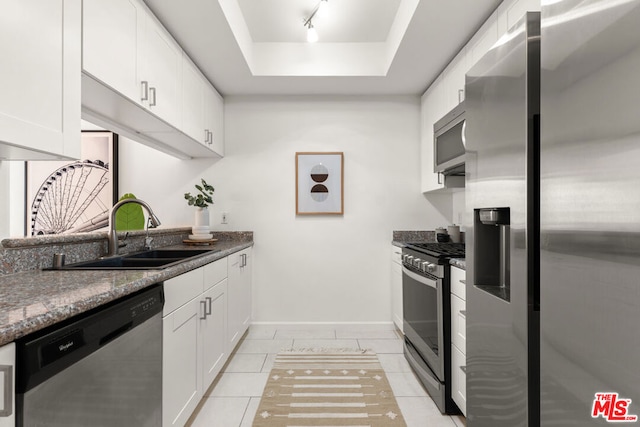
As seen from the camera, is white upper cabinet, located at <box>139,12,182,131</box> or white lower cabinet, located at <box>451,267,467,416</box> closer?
white lower cabinet, located at <box>451,267,467,416</box>

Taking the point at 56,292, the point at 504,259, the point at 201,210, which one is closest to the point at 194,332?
the point at 56,292

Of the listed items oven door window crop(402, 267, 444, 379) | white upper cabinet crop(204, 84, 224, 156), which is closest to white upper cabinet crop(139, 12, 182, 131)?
white upper cabinet crop(204, 84, 224, 156)

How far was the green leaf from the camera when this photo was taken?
10.1ft

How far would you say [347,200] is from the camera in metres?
3.61

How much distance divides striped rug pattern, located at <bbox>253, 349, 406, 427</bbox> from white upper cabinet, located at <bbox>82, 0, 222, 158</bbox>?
6.07ft

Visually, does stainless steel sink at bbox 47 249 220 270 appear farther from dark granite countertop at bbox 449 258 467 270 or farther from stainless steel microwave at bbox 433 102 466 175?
stainless steel microwave at bbox 433 102 466 175

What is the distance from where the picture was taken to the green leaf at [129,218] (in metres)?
3.09

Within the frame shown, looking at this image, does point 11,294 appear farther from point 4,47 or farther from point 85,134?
point 85,134

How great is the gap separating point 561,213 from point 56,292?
4.67 ft

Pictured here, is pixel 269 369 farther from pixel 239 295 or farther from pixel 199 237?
pixel 199 237

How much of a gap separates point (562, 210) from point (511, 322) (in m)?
0.44

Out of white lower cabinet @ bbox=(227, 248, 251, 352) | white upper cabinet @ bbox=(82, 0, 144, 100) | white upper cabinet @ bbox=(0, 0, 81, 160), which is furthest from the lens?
white lower cabinet @ bbox=(227, 248, 251, 352)
